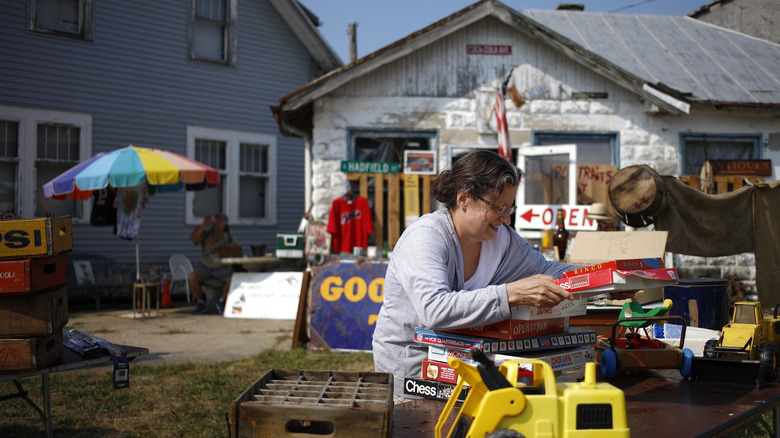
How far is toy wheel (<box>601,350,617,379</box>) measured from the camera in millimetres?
2764

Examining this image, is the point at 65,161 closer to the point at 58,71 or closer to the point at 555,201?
the point at 58,71

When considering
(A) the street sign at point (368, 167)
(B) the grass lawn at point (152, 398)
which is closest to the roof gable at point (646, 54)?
(A) the street sign at point (368, 167)

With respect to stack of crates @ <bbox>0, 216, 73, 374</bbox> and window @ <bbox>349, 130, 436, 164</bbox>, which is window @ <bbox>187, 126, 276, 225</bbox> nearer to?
window @ <bbox>349, 130, 436, 164</bbox>

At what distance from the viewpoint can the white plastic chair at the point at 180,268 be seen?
13.6 meters

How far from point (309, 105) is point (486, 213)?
7758 millimetres

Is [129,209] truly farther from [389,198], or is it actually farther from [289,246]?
[389,198]

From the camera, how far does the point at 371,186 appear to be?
9.84 meters

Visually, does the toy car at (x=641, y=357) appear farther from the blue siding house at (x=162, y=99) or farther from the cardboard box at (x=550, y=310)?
the blue siding house at (x=162, y=99)

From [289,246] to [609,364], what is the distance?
29.4ft

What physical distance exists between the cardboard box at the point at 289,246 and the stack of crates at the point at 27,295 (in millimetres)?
7561

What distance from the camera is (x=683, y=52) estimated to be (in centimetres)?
1229

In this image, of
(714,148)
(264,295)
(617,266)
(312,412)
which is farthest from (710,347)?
(264,295)

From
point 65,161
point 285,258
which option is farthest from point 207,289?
point 65,161

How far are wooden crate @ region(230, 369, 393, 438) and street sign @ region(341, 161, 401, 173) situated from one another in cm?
737
